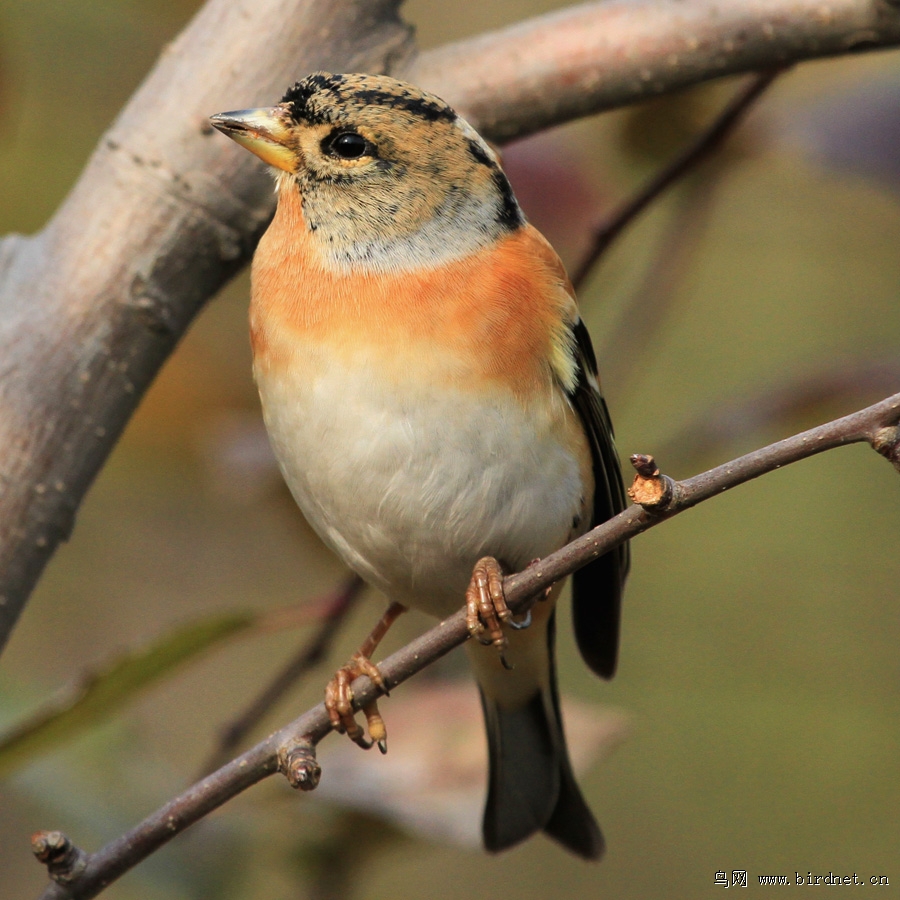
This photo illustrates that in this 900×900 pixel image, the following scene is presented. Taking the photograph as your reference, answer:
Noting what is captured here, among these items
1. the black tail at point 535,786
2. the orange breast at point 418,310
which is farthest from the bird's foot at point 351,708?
the orange breast at point 418,310

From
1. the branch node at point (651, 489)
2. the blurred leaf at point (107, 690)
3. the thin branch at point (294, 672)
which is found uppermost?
the branch node at point (651, 489)

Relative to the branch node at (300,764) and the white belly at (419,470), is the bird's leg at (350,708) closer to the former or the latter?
the white belly at (419,470)

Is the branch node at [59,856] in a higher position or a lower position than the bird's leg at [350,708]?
higher

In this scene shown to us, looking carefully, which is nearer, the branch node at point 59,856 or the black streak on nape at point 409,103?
the branch node at point 59,856

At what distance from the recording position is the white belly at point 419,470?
2.17 metres

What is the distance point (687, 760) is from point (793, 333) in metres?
2.38

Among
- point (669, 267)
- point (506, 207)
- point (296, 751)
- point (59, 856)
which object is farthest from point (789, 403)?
point (59, 856)

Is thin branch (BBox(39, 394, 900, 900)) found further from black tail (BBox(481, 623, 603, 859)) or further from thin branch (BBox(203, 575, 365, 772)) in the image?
black tail (BBox(481, 623, 603, 859))

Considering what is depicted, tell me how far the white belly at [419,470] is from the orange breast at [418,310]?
0.17 ft

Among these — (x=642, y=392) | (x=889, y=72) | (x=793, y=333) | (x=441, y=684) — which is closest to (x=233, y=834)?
(x=441, y=684)

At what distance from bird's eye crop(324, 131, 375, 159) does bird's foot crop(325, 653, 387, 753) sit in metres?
1.06

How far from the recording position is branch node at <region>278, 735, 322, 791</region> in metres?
1.68

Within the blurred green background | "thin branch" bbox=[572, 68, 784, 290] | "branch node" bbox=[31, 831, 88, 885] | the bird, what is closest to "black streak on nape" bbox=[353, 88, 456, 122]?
the bird

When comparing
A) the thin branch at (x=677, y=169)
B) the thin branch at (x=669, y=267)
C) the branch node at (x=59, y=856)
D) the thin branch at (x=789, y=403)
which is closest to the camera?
the branch node at (x=59, y=856)
